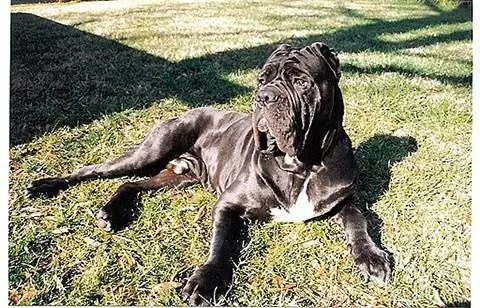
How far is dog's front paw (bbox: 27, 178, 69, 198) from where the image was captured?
83.2 inches

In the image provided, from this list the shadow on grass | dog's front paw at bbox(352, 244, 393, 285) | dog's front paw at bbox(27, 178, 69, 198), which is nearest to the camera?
dog's front paw at bbox(352, 244, 393, 285)

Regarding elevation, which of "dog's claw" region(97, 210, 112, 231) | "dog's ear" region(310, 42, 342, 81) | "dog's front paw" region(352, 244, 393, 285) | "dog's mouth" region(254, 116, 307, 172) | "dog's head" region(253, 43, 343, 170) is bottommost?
"dog's claw" region(97, 210, 112, 231)

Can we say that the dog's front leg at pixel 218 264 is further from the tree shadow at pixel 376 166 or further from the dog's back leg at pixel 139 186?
the tree shadow at pixel 376 166

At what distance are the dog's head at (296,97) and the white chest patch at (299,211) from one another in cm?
17

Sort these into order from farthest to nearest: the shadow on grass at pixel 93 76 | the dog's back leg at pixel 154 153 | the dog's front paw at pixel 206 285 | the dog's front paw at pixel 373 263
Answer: the shadow on grass at pixel 93 76
the dog's back leg at pixel 154 153
the dog's front paw at pixel 373 263
the dog's front paw at pixel 206 285

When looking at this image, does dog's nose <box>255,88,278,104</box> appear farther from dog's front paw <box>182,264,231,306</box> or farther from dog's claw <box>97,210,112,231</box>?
dog's claw <box>97,210,112,231</box>

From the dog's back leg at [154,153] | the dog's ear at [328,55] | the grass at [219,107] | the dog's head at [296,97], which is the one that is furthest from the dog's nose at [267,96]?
the dog's back leg at [154,153]

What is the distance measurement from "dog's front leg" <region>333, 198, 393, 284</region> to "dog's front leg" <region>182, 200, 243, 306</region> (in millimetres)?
368

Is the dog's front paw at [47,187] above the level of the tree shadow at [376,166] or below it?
below

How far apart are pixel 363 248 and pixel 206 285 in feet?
1.69

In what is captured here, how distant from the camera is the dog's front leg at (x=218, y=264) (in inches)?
62.4

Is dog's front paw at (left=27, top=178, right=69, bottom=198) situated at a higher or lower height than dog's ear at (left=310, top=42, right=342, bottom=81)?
lower

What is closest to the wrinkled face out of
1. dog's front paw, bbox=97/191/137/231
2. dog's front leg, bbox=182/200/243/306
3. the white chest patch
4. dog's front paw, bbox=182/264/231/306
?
the white chest patch

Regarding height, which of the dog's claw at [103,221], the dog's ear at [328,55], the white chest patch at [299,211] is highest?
the dog's ear at [328,55]
